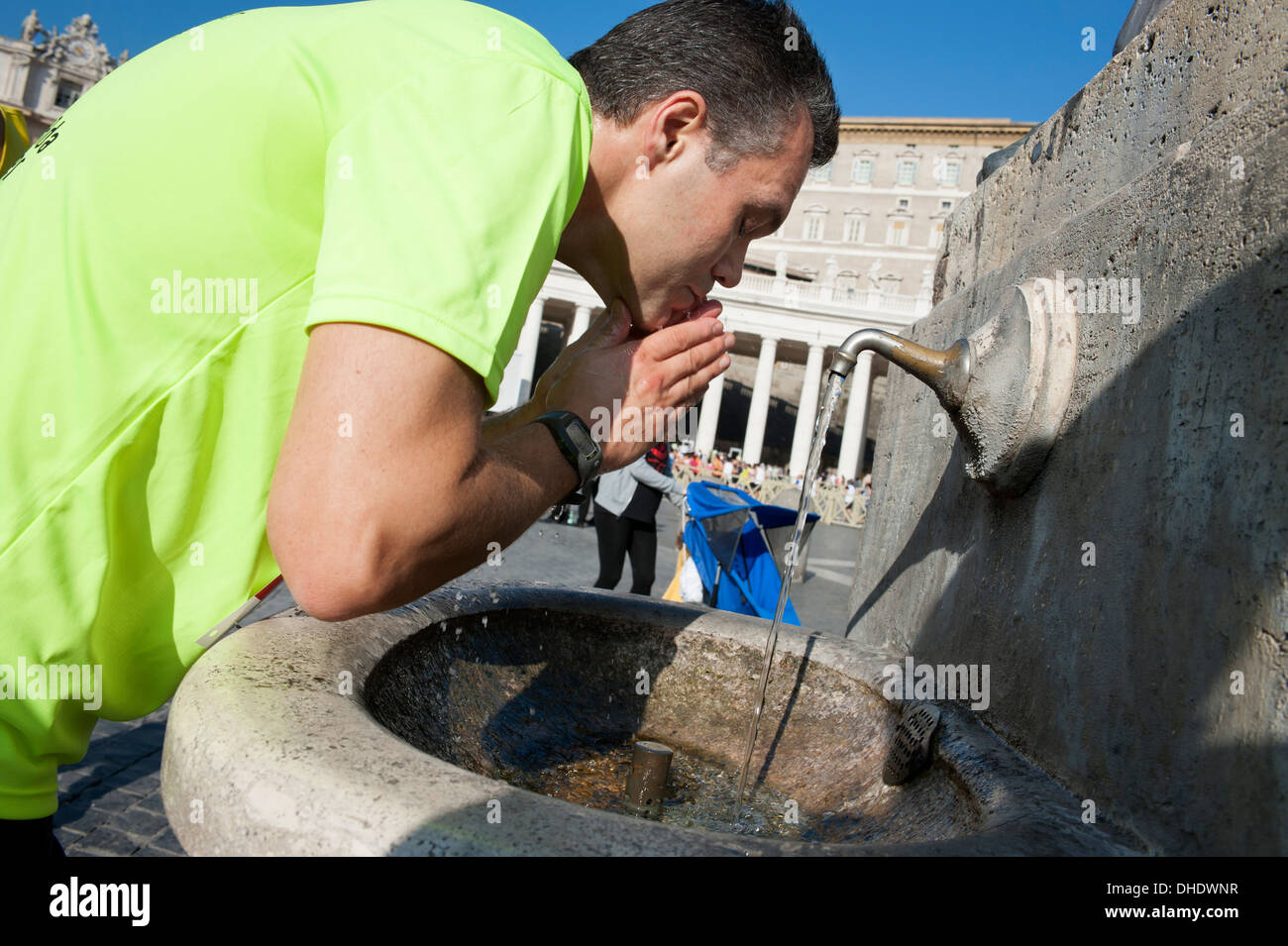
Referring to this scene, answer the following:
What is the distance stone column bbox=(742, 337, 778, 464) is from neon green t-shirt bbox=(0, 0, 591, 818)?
3781 centimetres

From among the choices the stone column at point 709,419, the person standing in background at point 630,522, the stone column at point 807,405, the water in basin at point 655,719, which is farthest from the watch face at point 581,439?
the stone column at point 709,419

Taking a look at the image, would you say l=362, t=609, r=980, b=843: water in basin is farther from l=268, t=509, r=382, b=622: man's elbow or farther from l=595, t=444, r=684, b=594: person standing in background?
l=595, t=444, r=684, b=594: person standing in background

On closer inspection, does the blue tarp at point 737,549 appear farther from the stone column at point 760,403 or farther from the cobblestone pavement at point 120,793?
the stone column at point 760,403

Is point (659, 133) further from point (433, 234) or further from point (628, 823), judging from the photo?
point (628, 823)

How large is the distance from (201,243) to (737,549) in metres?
4.68

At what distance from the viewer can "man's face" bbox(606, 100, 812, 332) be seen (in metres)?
1.25

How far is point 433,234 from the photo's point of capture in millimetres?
843

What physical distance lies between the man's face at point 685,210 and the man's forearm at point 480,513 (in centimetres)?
31

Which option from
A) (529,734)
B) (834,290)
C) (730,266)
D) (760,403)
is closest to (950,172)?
(834,290)

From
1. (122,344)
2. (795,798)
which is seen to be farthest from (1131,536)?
(122,344)

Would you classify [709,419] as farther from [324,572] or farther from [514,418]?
[324,572]

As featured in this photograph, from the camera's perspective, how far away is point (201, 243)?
977 millimetres

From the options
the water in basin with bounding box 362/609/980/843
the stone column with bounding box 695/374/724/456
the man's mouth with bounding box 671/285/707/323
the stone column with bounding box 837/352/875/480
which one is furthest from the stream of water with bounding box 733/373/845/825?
the stone column with bounding box 837/352/875/480
